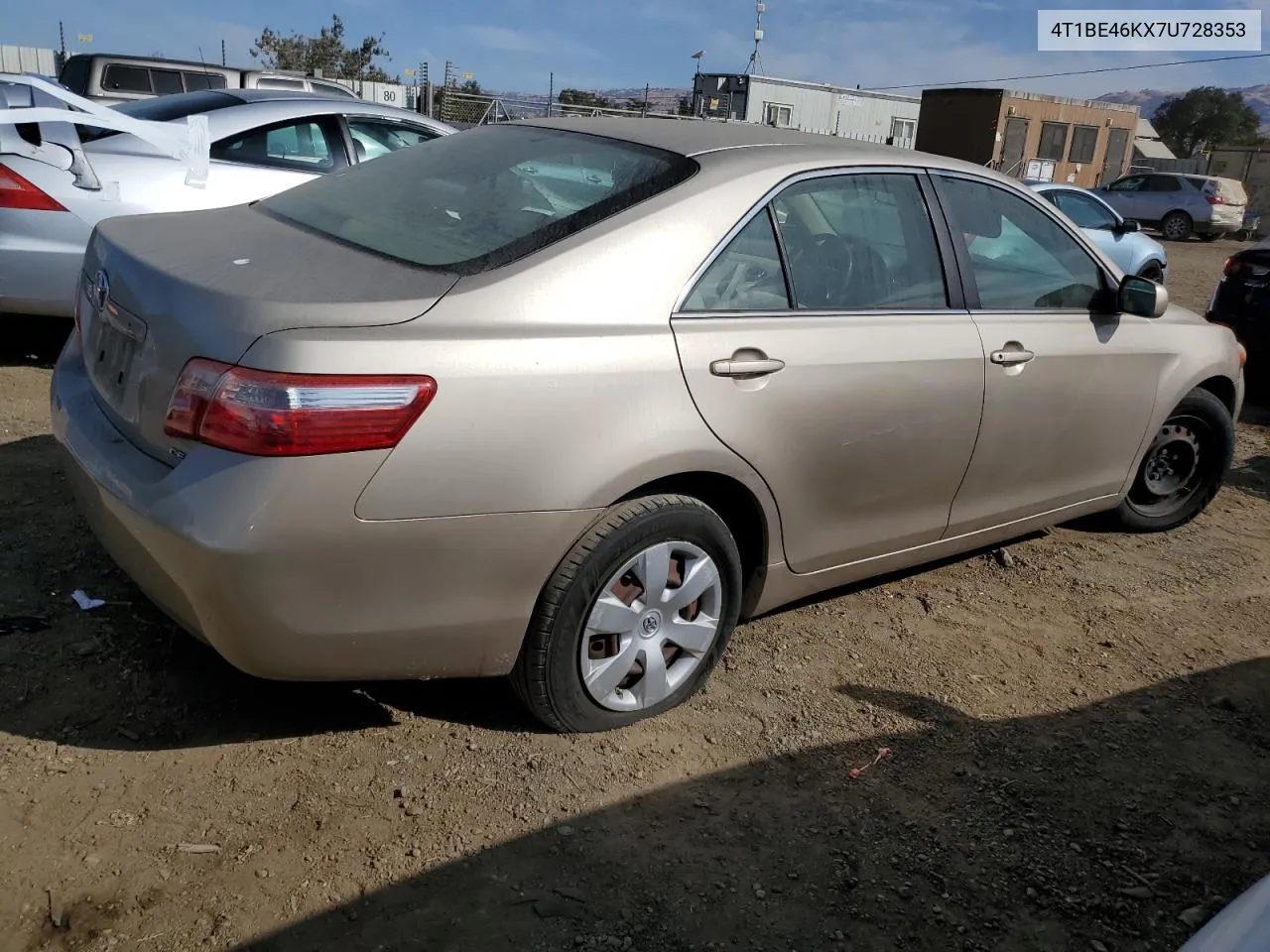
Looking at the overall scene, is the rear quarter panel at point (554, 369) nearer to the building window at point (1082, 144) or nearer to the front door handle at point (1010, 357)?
the front door handle at point (1010, 357)

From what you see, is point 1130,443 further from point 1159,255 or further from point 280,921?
point 1159,255

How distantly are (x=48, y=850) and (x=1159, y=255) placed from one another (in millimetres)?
12862

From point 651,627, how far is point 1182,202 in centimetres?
2703

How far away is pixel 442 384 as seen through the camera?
2.26 meters

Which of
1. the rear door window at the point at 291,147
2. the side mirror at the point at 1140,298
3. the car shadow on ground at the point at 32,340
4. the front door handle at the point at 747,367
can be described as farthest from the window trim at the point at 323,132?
the side mirror at the point at 1140,298

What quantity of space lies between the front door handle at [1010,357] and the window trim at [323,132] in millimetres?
4107

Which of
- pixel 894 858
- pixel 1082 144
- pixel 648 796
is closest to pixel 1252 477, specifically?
pixel 894 858

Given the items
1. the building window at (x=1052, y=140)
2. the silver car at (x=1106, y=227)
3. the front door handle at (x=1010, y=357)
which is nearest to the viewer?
the front door handle at (x=1010, y=357)

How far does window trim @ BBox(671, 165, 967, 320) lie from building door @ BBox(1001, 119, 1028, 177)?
1176 inches

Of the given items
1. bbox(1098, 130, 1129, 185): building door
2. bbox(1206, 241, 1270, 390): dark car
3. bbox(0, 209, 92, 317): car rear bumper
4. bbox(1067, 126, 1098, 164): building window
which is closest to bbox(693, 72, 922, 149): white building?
bbox(1067, 126, 1098, 164): building window

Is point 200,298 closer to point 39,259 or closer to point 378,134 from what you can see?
point 39,259

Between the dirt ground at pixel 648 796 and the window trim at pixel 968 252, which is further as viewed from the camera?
the window trim at pixel 968 252

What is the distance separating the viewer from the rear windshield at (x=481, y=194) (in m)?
2.67

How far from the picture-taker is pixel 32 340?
6.39 meters
